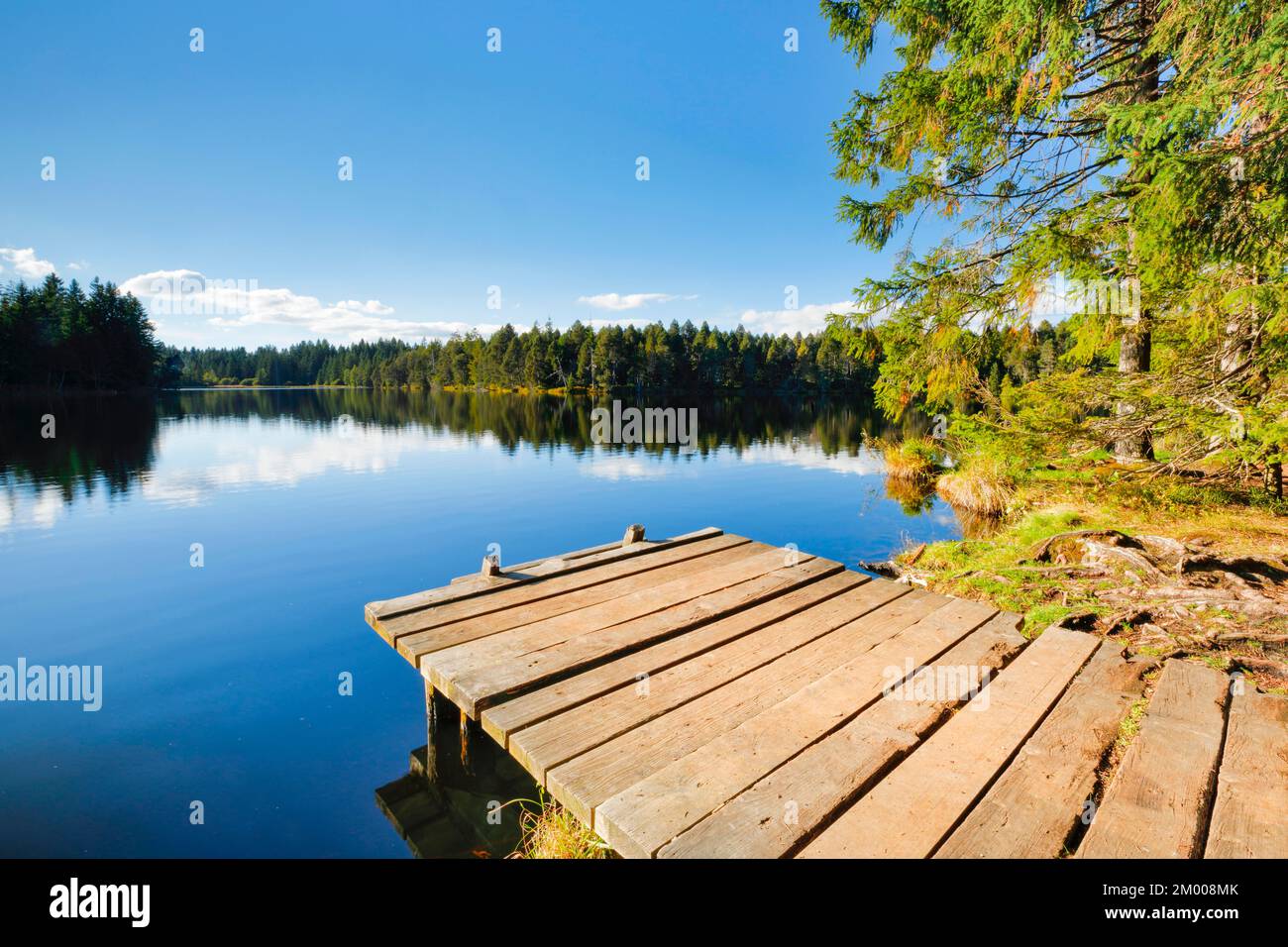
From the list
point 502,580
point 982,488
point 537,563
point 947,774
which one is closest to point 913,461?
point 982,488

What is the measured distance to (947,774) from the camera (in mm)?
2887

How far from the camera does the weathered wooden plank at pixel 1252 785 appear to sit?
94.3 inches

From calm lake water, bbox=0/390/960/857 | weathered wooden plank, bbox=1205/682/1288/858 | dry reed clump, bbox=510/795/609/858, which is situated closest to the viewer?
weathered wooden plank, bbox=1205/682/1288/858

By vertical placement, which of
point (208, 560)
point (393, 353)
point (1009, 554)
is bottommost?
point (208, 560)

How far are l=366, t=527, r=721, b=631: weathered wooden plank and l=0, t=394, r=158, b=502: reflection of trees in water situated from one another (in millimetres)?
20390

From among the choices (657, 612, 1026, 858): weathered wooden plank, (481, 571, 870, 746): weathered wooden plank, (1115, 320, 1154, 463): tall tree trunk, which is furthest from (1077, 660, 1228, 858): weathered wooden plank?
(1115, 320, 1154, 463): tall tree trunk

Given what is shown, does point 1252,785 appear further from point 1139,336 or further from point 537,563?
point 1139,336

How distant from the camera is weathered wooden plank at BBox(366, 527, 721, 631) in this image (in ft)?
16.6

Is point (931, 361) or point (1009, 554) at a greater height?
point (931, 361)

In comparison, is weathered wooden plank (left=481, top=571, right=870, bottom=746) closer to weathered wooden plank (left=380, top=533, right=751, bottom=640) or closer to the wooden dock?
the wooden dock

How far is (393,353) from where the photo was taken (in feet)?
526

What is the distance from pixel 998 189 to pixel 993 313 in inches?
90.1
